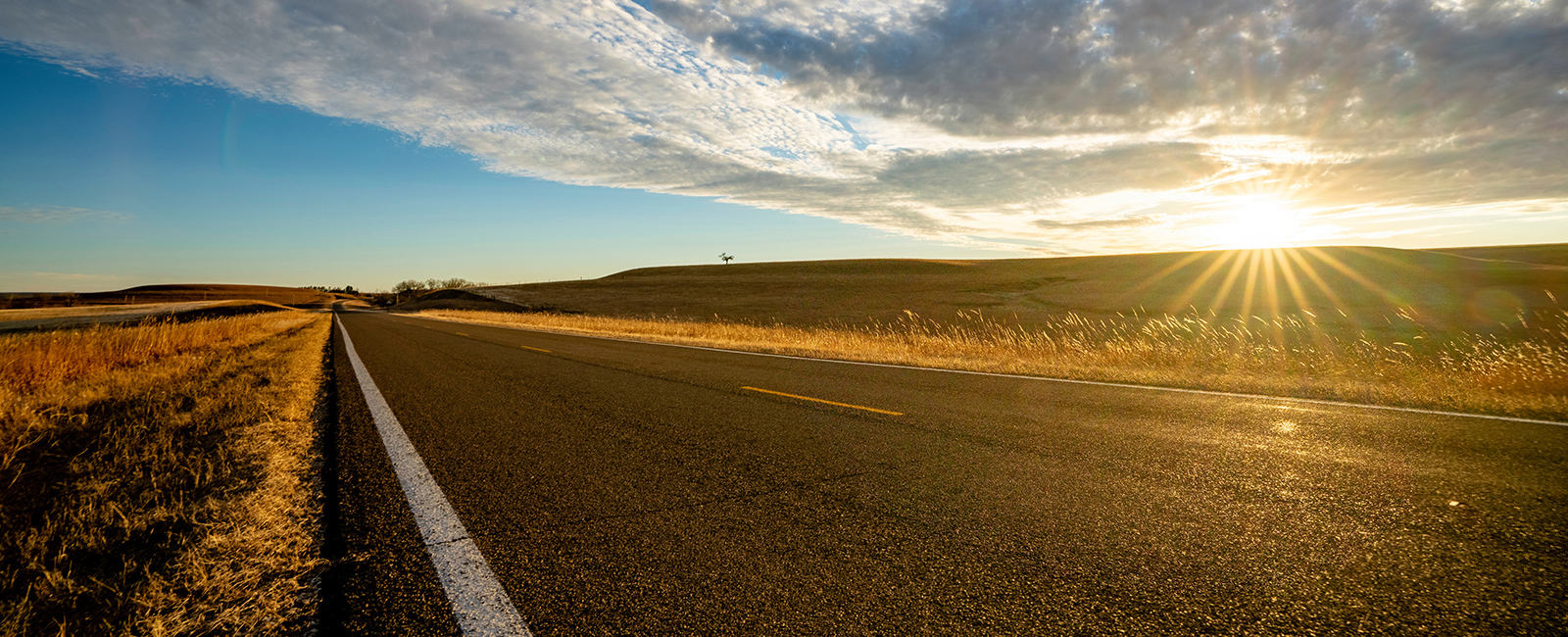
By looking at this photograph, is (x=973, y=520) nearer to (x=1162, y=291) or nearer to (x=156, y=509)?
(x=156, y=509)

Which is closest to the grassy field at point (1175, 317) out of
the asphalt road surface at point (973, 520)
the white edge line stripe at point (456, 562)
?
the asphalt road surface at point (973, 520)

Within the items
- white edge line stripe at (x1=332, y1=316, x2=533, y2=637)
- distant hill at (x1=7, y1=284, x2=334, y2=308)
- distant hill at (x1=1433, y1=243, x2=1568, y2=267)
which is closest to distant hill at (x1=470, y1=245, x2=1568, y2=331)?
distant hill at (x1=1433, y1=243, x2=1568, y2=267)

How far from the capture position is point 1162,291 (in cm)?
4200

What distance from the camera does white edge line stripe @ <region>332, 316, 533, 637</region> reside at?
2.45 metres

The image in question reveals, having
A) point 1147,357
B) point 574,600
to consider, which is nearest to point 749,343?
point 1147,357

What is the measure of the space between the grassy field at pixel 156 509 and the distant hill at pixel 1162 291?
25381 millimetres

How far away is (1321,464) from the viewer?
14.6 feet

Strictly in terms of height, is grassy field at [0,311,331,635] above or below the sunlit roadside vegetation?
above

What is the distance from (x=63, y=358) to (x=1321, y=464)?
16402 millimetres

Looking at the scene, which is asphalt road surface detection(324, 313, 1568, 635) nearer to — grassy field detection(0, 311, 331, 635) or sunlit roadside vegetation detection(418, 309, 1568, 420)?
grassy field detection(0, 311, 331, 635)

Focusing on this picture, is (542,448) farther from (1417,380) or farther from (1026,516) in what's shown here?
(1417,380)

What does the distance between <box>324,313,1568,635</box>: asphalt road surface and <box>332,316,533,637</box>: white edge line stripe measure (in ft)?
0.19

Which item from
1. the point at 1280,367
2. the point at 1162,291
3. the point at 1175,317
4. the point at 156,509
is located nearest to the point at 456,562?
the point at 156,509

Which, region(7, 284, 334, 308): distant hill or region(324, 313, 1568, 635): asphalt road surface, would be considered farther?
region(7, 284, 334, 308): distant hill
